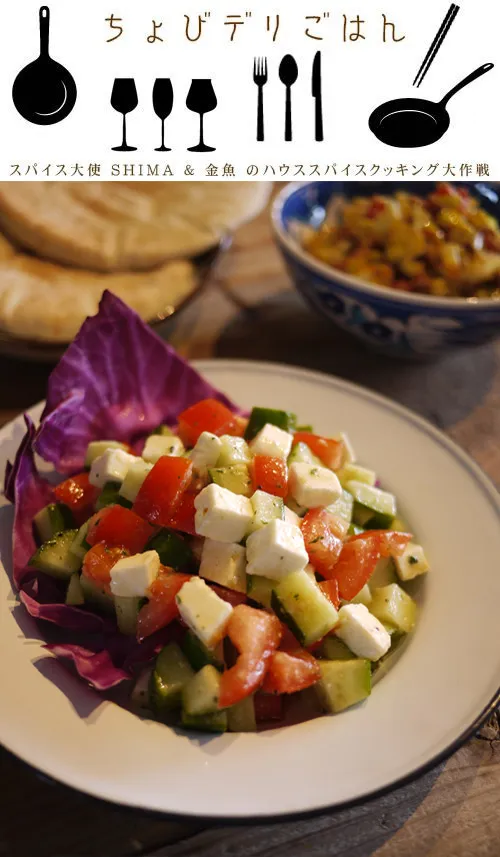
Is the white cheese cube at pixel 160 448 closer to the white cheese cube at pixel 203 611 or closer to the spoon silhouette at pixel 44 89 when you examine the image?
the white cheese cube at pixel 203 611

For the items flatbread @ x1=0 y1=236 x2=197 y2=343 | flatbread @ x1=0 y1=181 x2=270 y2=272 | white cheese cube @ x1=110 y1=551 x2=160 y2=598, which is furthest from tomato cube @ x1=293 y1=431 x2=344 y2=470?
flatbread @ x1=0 y1=181 x2=270 y2=272

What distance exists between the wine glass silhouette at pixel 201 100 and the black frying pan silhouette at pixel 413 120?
0.56 m

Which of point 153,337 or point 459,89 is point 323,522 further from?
point 459,89

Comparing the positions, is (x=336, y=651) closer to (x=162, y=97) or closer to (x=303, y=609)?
(x=303, y=609)

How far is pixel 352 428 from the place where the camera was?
2.20 m

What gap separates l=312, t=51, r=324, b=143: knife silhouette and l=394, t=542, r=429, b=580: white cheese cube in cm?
152

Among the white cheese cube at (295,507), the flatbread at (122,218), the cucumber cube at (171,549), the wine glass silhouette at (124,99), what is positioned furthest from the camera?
the flatbread at (122,218)

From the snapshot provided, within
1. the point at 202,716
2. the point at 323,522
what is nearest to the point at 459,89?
the point at 323,522

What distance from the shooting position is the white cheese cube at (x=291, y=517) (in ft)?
5.47

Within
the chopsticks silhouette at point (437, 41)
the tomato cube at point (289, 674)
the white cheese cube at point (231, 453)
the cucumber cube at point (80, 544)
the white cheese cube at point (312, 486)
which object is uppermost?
the chopsticks silhouette at point (437, 41)

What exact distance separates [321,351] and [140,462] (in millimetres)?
1321

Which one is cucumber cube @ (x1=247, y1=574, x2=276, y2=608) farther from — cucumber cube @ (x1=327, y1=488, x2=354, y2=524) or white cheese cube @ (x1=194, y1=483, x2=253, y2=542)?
cucumber cube @ (x1=327, y1=488, x2=354, y2=524)

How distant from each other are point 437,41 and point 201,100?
83 cm

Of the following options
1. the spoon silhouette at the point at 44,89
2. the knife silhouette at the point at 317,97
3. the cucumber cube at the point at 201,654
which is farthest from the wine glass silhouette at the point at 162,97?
the cucumber cube at the point at 201,654
